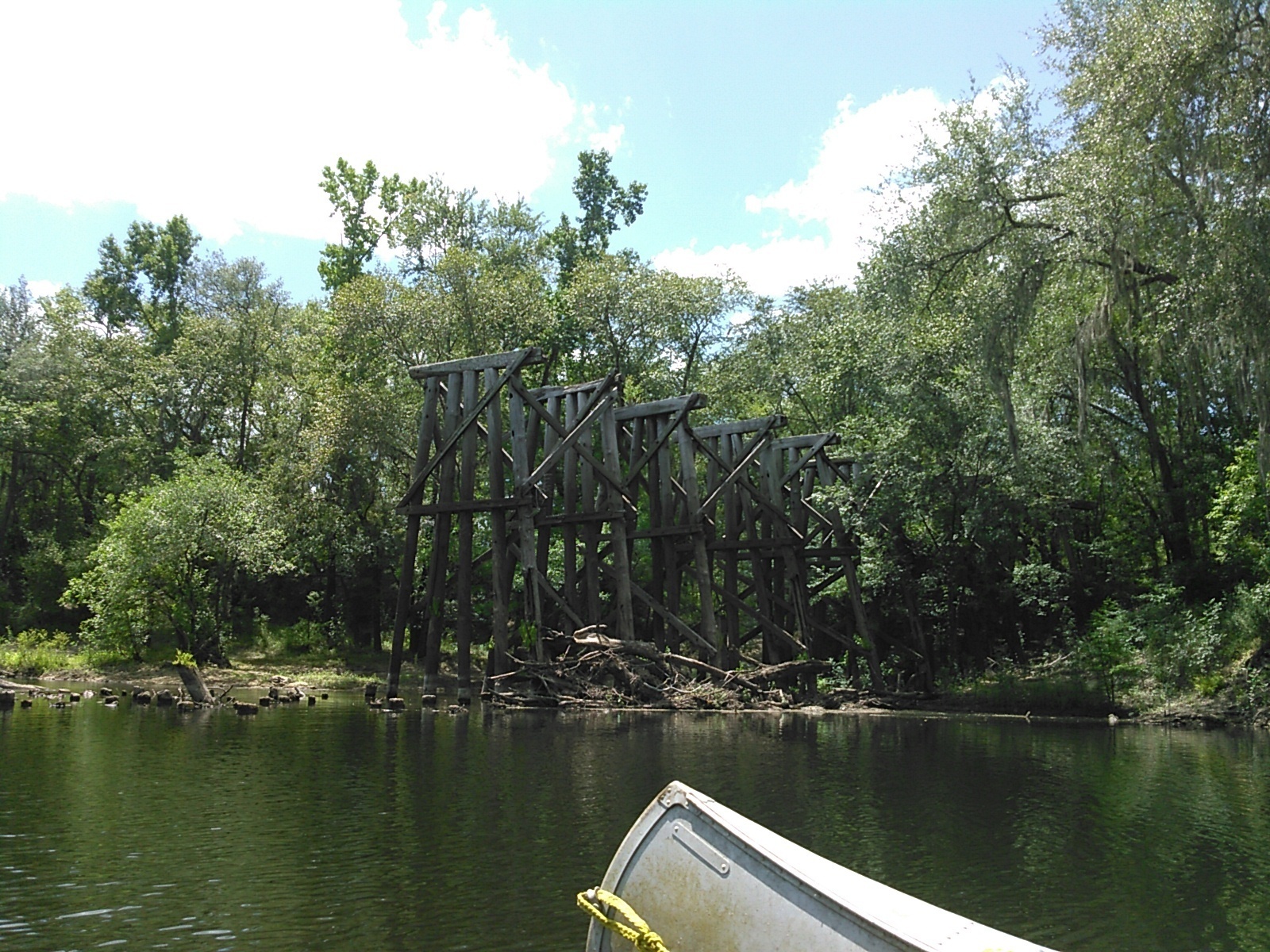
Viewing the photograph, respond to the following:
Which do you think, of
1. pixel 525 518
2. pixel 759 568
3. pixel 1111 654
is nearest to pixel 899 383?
pixel 759 568

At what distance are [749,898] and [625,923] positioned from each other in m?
0.59

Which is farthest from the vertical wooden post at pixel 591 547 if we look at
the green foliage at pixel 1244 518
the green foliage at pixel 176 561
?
the green foliage at pixel 1244 518

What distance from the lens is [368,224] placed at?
3831 cm

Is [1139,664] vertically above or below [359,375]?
below

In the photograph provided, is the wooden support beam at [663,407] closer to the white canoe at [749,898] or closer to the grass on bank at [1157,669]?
the grass on bank at [1157,669]

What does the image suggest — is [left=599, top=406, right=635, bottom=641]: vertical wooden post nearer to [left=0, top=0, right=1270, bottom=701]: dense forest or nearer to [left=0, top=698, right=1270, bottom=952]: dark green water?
[left=0, top=698, right=1270, bottom=952]: dark green water

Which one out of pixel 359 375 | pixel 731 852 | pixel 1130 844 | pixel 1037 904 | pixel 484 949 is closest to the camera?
pixel 731 852

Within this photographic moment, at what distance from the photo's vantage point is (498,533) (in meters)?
18.2

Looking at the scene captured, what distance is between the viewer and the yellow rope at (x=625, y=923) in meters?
4.46

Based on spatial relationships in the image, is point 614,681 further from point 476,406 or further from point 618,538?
point 476,406

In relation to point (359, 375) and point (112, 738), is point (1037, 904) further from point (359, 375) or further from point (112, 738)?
point (359, 375)

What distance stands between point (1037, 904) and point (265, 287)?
37.1 m

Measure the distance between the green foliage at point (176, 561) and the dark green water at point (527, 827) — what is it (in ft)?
33.5

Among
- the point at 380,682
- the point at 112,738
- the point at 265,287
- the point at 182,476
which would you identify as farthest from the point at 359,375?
the point at 112,738
